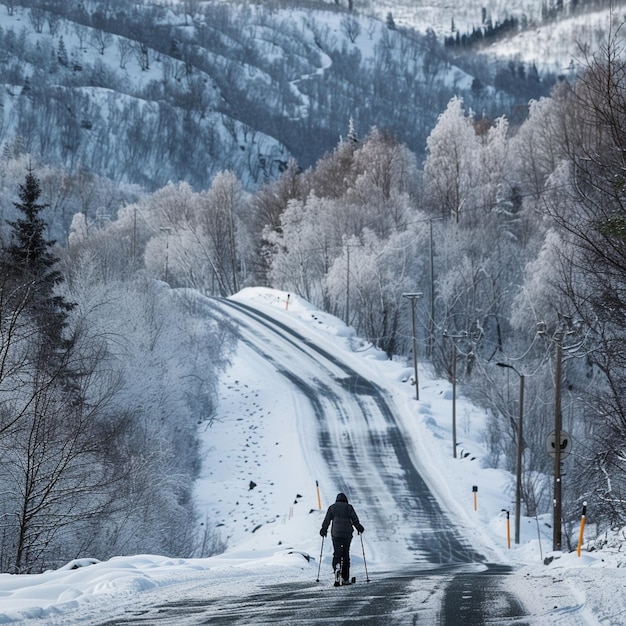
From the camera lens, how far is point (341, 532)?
12203mm

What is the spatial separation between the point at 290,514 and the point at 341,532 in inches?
674

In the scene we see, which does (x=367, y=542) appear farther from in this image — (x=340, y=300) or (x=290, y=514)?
(x=340, y=300)

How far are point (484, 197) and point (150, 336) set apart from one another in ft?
107

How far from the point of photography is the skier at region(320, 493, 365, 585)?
39.6 ft

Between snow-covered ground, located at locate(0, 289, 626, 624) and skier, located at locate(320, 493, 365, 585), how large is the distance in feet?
4.04

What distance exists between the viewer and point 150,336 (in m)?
37.7

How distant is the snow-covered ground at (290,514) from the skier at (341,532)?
1.23m

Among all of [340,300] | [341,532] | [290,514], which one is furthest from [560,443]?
[340,300]

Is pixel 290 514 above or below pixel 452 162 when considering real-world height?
below

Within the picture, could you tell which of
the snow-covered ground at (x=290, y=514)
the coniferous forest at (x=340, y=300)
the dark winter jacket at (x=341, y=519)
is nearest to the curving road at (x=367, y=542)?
the snow-covered ground at (x=290, y=514)

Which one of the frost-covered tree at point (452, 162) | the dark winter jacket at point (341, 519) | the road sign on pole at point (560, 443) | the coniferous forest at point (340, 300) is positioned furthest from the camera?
the frost-covered tree at point (452, 162)

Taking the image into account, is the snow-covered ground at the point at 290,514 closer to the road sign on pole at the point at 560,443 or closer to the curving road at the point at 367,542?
the curving road at the point at 367,542

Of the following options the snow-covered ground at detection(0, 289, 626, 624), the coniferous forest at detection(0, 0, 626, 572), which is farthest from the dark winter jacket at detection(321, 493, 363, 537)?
the coniferous forest at detection(0, 0, 626, 572)

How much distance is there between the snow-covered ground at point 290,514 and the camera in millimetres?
9047
